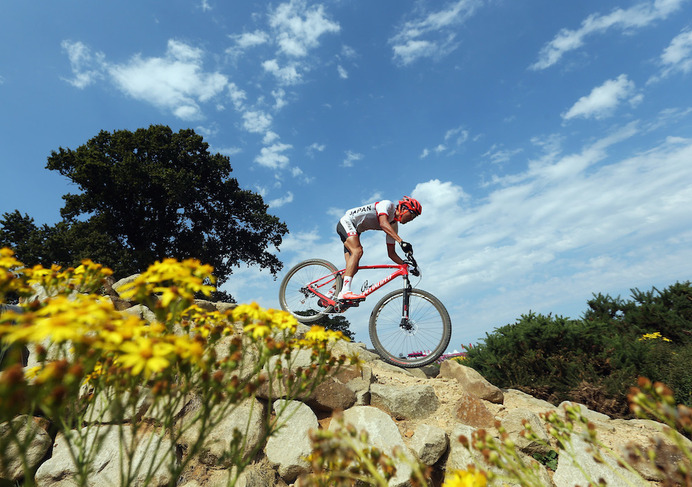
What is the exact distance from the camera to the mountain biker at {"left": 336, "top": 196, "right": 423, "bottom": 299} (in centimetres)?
630

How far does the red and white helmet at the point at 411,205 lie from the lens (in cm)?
641

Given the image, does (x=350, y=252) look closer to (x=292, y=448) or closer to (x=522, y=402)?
(x=522, y=402)

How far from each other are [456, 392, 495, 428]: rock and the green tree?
14.2 m

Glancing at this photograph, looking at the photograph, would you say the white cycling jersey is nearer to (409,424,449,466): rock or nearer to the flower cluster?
(409,424,449,466): rock

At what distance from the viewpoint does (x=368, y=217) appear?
6.48 meters

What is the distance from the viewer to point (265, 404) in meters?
4.15

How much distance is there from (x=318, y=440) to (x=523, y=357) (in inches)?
218

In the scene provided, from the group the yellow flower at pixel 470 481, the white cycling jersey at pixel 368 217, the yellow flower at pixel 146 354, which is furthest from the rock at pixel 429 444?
the white cycling jersey at pixel 368 217

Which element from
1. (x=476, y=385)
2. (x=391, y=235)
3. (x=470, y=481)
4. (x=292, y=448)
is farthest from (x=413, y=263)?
(x=470, y=481)

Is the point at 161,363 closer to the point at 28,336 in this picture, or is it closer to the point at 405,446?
the point at 28,336

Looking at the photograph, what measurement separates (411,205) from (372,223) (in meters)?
0.73

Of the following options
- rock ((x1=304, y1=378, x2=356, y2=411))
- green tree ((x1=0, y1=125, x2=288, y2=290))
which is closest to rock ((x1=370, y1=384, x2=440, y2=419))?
rock ((x1=304, y1=378, x2=356, y2=411))

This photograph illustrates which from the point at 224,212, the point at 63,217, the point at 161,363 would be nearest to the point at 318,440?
the point at 161,363

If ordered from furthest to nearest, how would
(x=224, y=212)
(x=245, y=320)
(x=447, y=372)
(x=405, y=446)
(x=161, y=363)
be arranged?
(x=224, y=212)
(x=447, y=372)
(x=405, y=446)
(x=245, y=320)
(x=161, y=363)
